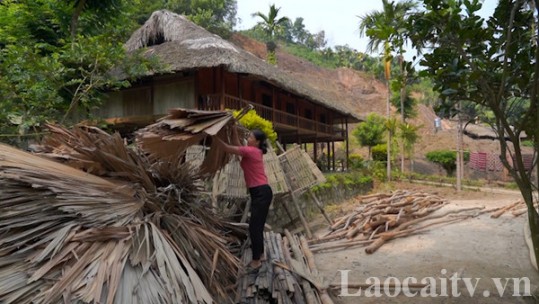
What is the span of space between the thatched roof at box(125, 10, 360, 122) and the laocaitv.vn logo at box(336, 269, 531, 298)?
6906 mm

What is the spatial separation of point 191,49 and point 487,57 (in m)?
9.34

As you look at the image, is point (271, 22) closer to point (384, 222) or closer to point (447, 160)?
point (447, 160)

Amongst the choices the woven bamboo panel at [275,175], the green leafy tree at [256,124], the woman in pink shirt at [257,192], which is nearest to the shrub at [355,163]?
the green leafy tree at [256,124]

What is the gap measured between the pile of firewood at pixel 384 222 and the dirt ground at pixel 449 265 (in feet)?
0.56

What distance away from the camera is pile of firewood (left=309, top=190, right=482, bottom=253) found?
6.34m

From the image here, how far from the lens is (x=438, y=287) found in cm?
407

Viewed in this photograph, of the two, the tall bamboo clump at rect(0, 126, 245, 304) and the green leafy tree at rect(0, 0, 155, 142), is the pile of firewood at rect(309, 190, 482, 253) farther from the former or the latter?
the green leafy tree at rect(0, 0, 155, 142)

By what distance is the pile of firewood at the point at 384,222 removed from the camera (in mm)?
6336

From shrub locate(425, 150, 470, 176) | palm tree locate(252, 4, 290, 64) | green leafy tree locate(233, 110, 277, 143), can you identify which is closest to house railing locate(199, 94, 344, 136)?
green leafy tree locate(233, 110, 277, 143)

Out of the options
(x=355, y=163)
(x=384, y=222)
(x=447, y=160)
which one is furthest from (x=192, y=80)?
(x=447, y=160)

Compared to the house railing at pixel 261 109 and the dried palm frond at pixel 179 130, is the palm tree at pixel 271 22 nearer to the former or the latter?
the house railing at pixel 261 109

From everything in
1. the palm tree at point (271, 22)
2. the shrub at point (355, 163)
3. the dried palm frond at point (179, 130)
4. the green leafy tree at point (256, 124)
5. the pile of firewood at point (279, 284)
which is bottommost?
the pile of firewood at point (279, 284)

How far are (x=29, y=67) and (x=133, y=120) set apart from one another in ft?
20.9

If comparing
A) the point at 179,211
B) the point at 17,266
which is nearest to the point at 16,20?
the point at 179,211
